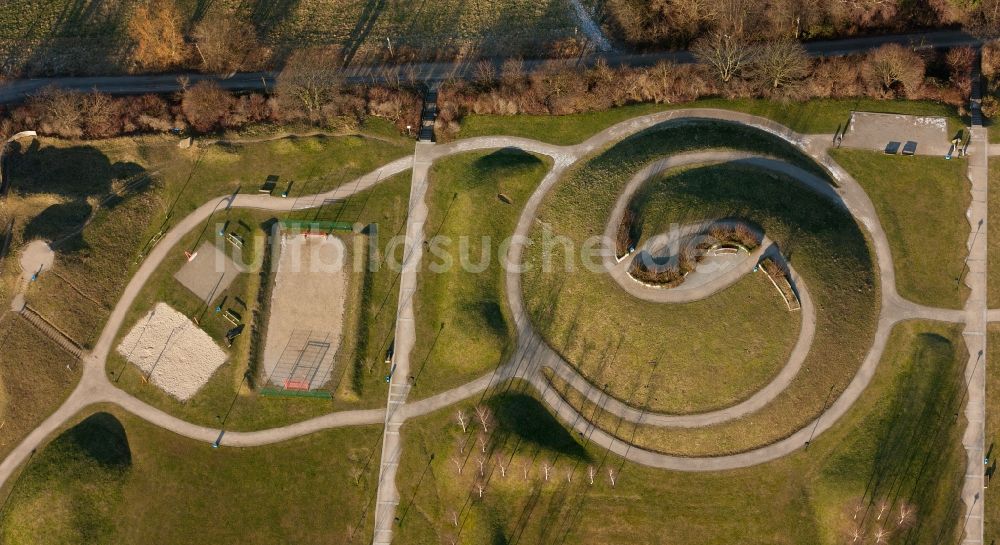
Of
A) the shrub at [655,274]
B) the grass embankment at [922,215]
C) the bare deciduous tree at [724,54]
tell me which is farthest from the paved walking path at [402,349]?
the grass embankment at [922,215]

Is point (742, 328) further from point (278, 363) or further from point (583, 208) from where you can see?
point (278, 363)

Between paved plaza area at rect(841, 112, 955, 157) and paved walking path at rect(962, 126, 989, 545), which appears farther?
paved plaza area at rect(841, 112, 955, 157)

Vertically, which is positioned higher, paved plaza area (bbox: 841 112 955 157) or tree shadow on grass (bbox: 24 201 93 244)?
paved plaza area (bbox: 841 112 955 157)

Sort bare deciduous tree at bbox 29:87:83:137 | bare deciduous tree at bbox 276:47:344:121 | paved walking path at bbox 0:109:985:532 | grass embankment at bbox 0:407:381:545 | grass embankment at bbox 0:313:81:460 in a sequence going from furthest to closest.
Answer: bare deciduous tree at bbox 276:47:344:121 < bare deciduous tree at bbox 29:87:83:137 < grass embankment at bbox 0:313:81:460 < grass embankment at bbox 0:407:381:545 < paved walking path at bbox 0:109:985:532

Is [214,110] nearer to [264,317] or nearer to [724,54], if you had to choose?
[264,317]

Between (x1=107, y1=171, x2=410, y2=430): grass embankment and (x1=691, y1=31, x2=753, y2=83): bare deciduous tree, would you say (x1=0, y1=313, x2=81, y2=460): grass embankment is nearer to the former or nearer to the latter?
(x1=107, y1=171, x2=410, y2=430): grass embankment

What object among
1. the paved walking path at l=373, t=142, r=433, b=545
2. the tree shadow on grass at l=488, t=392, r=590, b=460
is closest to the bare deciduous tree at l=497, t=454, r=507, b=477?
the tree shadow on grass at l=488, t=392, r=590, b=460

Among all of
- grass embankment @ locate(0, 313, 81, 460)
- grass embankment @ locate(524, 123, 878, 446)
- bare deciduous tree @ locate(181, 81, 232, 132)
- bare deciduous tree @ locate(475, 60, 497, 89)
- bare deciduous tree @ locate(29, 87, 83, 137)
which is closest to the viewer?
grass embankment @ locate(524, 123, 878, 446)
